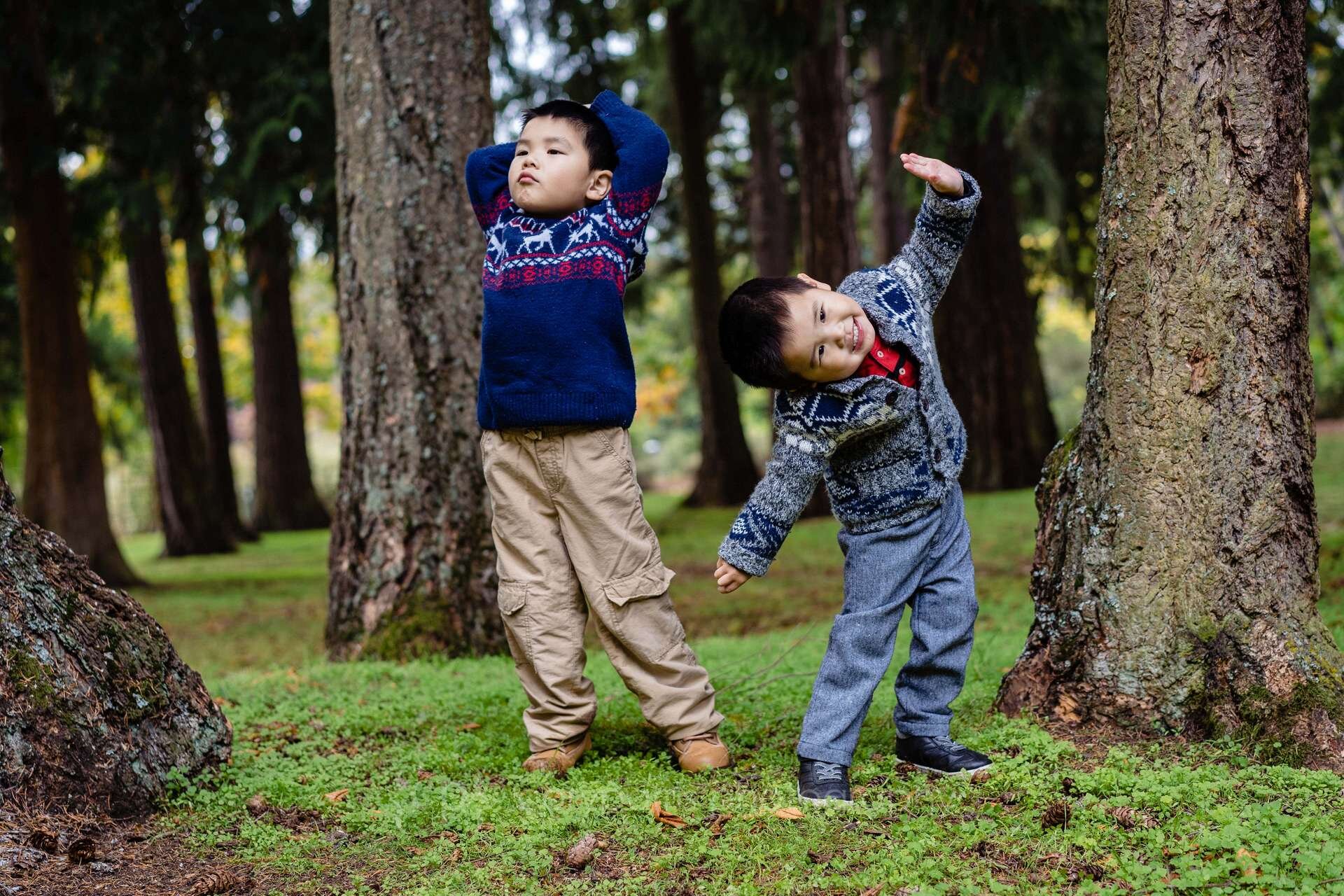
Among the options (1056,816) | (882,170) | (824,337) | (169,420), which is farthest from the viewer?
(882,170)

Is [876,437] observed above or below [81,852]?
above

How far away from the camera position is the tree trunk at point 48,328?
31.7 feet

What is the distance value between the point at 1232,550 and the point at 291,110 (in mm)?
6943

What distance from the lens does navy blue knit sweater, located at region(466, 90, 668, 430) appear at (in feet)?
10.6

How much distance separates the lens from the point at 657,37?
47.3 ft

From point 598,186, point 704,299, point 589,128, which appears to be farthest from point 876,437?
point 704,299

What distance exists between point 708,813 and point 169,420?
12824mm

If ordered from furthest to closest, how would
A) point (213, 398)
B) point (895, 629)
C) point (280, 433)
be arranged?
point (280, 433) < point (213, 398) < point (895, 629)

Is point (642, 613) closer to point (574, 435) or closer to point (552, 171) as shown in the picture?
point (574, 435)

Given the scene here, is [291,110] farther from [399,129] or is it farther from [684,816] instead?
[684,816]

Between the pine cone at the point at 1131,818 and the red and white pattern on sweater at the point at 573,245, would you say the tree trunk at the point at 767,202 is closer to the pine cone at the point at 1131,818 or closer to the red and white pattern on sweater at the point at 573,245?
the red and white pattern on sweater at the point at 573,245

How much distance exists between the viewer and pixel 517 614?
3396 millimetres

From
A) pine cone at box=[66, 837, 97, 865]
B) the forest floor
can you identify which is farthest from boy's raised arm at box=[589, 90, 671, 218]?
pine cone at box=[66, 837, 97, 865]

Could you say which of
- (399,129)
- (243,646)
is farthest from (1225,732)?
(243,646)
